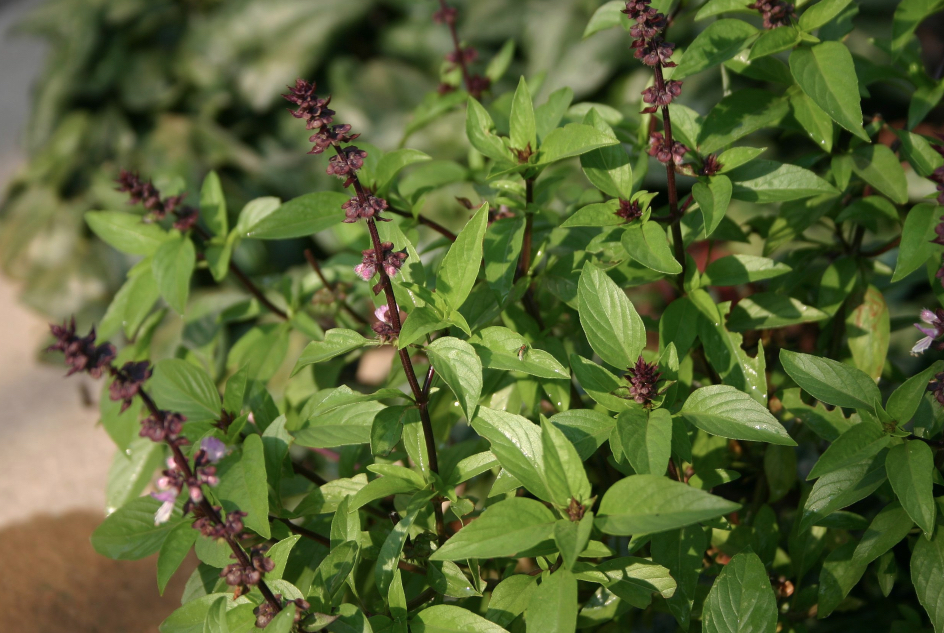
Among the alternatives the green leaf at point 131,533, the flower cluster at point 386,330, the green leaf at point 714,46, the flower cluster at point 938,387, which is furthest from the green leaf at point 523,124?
the green leaf at point 131,533

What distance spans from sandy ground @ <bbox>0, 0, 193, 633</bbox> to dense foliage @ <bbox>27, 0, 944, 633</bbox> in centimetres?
79

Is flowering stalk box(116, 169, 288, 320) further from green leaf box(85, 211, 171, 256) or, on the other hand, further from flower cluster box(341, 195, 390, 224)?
flower cluster box(341, 195, 390, 224)

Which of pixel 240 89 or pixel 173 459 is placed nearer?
pixel 173 459

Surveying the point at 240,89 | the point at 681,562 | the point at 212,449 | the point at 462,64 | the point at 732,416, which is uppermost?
the point at 240,89

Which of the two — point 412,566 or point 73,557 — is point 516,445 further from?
point 73,557

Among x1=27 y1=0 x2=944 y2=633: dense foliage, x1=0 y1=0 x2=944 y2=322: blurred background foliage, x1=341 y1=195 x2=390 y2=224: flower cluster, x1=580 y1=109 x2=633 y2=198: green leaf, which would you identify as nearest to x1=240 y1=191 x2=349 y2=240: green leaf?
x1=27 y1=0 x2=944 y2=633: dense foliage

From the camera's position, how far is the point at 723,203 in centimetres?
100

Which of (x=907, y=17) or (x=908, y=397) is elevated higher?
(x=907, y=17)

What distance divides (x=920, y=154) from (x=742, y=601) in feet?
2.50

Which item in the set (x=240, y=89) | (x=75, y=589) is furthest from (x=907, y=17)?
(x=240, y=89)

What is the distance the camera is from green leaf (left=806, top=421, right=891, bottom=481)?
940 mm

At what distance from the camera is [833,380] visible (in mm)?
1006

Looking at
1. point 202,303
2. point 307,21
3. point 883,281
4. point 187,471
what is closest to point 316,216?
point 187,471

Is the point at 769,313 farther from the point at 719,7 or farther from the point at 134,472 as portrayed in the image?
the point at 134,472
